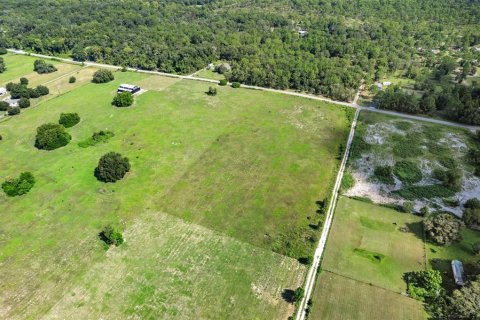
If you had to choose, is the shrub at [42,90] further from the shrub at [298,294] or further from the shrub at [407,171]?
the shrub at [407,171]

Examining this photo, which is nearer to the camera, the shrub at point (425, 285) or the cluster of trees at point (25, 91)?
the shrub at point (425, 285)

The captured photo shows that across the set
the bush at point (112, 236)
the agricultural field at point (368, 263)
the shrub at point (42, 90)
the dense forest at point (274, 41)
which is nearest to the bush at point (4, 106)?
the shrub at point (42, 90)

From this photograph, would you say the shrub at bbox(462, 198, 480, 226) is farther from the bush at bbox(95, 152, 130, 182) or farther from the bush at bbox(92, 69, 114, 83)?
the bush at bbox(92, 69, 114, 83)

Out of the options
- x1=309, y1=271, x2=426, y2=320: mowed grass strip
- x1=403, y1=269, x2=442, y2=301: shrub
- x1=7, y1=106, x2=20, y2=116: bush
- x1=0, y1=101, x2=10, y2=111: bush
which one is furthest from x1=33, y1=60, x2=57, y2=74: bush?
x1=403, y1=269, x2=442, y2=301: shrub

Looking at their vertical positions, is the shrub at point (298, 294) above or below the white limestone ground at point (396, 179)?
below

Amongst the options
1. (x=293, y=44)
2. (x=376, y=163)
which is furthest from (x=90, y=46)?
(x=376, y=163)

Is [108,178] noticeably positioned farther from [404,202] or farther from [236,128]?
[404,202]
